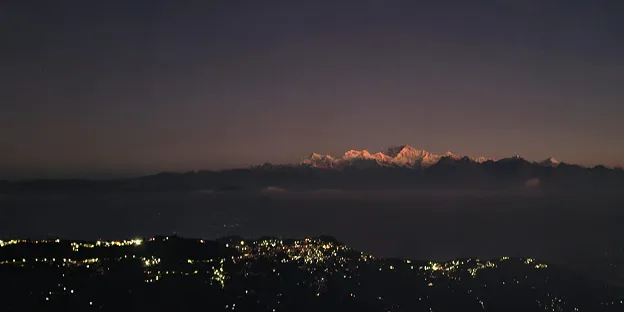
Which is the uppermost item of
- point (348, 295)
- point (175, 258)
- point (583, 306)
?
point (175, 258)

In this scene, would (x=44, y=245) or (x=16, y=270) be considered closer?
(x=16, y=270)

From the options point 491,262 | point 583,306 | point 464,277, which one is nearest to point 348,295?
point 464,277

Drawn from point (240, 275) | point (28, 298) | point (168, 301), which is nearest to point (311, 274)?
point (240, 275)

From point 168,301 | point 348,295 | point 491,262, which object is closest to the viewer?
point 168,301

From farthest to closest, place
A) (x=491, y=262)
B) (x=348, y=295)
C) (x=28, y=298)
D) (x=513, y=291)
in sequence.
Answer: (x=491, y=262), (x=513, y=291), (x=348, y=295), (x=28, y=298)

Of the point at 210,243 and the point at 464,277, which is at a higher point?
the point at 210,243

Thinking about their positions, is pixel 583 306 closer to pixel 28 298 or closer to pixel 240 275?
pixel 240 275
